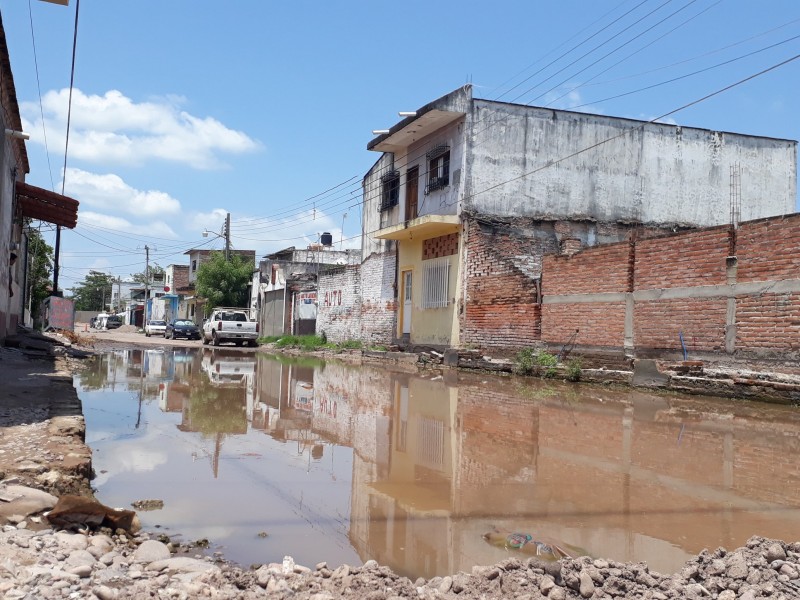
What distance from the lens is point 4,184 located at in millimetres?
15719

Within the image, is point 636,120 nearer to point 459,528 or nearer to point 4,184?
point 4,184

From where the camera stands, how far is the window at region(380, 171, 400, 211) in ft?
90.6

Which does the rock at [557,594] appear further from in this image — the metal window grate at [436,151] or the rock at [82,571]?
the metal window grate at [436,151]

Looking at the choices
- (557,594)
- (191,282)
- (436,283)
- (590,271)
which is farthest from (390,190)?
(191,282)

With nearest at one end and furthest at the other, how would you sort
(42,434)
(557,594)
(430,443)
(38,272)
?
1. (557,594)
2. (42,434)
3. (430,443)
4. (38,272)

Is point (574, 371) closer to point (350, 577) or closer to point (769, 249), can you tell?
point (769, 249)

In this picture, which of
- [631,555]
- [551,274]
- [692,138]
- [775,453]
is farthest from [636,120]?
[631,555]

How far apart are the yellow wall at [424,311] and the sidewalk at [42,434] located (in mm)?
13293

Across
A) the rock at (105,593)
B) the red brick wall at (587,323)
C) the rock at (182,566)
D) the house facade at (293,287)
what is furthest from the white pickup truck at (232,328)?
the rock at (105,593)

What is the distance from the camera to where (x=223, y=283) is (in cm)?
4547

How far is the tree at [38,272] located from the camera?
33.3 metres

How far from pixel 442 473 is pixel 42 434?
3.78m

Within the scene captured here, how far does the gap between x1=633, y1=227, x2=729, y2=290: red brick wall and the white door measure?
11916 millimetres

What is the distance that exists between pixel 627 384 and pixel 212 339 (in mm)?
25257
